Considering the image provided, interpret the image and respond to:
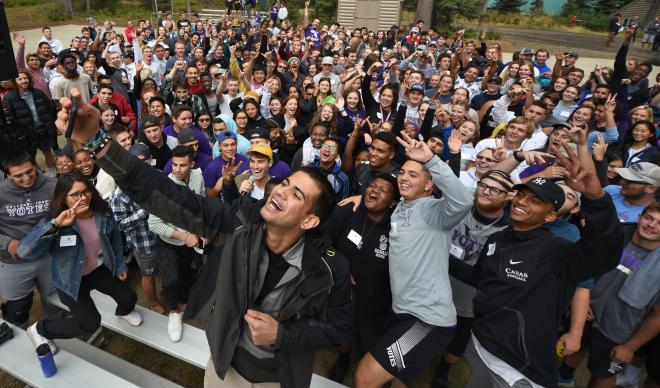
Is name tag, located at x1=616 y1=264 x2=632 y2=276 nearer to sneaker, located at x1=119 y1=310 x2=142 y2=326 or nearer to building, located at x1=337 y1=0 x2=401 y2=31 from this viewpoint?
sneaker, located at x1=119 y1=310 x2=142 y2=326

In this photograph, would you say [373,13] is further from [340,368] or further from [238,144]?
[340,368]

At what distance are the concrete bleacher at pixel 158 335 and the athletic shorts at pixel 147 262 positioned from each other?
38cm

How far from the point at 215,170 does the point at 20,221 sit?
188 cm

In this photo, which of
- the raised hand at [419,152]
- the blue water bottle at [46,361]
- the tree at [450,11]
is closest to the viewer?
the raised hand at [419,152]

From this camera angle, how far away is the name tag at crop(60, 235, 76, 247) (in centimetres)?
289

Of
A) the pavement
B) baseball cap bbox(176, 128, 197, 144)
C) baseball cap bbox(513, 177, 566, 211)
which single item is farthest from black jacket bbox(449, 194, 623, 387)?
the pavement

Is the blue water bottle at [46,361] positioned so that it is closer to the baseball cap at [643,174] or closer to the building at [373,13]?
the baseball cap at [643,174]

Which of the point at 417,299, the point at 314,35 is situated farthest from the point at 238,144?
the point at 314,35

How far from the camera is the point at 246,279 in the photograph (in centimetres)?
176

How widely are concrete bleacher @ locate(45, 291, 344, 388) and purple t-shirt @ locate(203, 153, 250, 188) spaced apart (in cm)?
159

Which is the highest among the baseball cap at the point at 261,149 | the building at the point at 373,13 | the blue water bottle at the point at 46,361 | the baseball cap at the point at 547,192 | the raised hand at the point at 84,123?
the building at the point at 373,13

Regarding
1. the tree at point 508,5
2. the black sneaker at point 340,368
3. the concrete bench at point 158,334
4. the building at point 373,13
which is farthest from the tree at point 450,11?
the concrete bench at point 158,334

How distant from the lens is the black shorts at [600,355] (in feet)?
9.50

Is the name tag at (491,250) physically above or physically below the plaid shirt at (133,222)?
above
